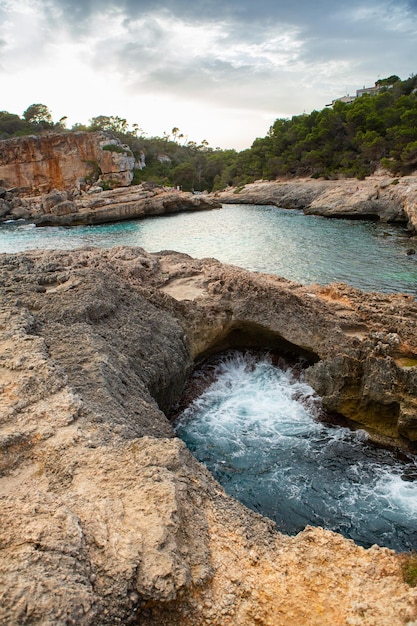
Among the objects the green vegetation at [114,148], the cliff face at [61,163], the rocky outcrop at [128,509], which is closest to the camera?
the rocky outcrop at [128,509]

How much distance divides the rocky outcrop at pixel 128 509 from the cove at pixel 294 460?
816mm

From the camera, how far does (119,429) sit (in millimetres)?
5176

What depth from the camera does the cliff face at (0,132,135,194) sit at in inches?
2179

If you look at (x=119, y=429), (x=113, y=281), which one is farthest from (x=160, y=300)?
(x=119, y=429)

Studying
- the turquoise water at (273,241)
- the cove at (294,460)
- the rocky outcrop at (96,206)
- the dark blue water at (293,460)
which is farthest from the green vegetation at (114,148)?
the cove at (294,460)

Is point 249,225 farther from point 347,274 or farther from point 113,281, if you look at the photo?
point 113,281

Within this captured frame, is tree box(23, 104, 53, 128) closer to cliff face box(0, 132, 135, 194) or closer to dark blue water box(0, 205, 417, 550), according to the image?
cliff face box(0, 132, 135, 194)

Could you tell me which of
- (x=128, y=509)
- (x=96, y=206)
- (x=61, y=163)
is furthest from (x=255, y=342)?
(x=61, y=163)

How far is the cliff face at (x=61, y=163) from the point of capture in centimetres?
5536

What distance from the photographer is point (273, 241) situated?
2766 centimetres

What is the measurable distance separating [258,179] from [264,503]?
6006 centimetres

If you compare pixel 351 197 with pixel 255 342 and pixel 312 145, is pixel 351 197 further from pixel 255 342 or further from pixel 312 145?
pixel 255 342

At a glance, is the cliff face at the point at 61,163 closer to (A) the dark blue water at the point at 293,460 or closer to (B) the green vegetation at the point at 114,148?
(B) the green vegetation at the point at 114,148

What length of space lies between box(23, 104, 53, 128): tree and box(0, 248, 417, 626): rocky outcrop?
3029 inches
